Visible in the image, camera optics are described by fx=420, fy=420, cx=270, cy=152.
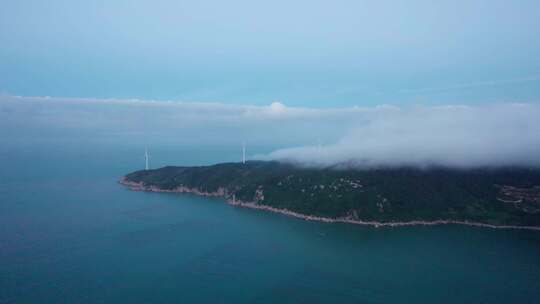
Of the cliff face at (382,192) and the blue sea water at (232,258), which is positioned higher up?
the cliff face at (382,192)

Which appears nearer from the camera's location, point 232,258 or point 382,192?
point 232,258

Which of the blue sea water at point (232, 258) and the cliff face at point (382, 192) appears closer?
the blue sea water at point (232, 258)

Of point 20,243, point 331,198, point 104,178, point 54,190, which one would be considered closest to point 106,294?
point 20,243

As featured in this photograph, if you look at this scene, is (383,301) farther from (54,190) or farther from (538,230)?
(54,190)

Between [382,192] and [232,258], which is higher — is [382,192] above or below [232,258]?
above
